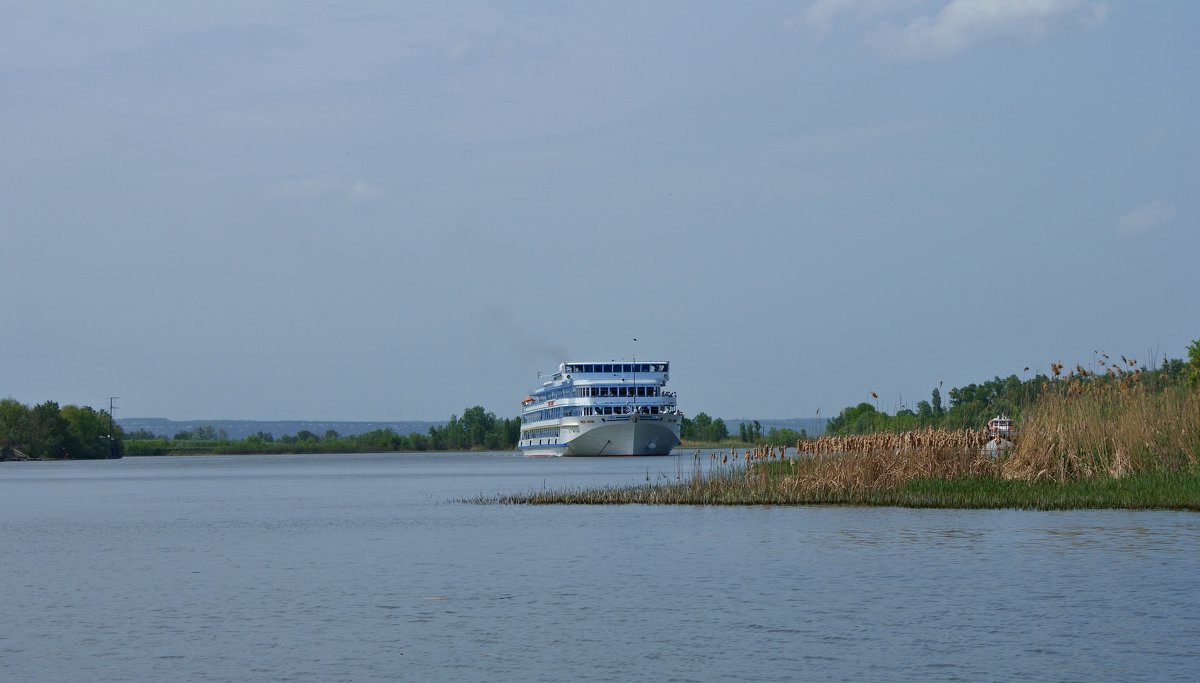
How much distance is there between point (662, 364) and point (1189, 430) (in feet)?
300

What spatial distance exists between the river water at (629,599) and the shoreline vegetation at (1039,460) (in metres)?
1.57

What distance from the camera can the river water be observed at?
1739cm

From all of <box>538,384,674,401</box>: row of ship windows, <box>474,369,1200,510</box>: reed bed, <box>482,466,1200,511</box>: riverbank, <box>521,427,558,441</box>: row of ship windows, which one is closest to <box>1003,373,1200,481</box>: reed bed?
<box>474,369,1200,510</box>: reed bed

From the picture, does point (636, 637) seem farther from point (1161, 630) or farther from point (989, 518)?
point (989, 518)

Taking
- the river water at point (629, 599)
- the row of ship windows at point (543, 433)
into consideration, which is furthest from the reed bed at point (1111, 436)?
the row of ship windows at point (543, 433)

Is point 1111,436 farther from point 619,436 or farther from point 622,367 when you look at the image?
point 622,367

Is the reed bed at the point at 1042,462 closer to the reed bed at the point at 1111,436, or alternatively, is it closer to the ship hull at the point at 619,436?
the reed bed at the point at 1111,436

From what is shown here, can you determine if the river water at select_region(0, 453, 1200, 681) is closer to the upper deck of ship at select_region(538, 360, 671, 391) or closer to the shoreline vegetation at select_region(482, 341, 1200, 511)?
the shoreline vegetation at select_region(482, 341, 1200, 511)

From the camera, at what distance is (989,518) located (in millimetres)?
34781

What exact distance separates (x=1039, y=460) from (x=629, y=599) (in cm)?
1943

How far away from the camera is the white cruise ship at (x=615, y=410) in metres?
124

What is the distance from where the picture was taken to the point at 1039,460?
3859cm

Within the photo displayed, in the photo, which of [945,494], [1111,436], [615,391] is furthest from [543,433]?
[1111,436]

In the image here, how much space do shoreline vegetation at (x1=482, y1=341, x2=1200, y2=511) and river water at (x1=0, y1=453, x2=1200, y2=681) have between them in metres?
1.57
